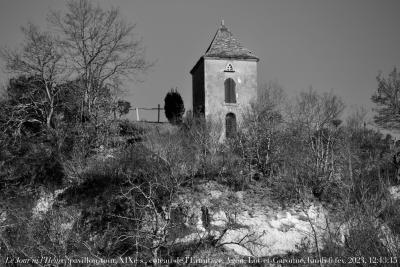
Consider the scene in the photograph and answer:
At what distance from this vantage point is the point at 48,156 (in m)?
22.0

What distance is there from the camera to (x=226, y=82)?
29844 millimetres

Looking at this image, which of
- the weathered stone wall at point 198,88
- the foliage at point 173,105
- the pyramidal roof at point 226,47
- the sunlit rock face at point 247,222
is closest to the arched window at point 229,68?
the pyramidal roof at point 226,47

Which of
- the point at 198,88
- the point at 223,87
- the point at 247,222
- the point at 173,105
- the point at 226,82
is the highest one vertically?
the point at 226,82

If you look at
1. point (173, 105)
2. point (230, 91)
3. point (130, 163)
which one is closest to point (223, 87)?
point (230, 91)


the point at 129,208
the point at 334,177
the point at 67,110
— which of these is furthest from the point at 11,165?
the point at 334,177

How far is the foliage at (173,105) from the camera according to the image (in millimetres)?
31094

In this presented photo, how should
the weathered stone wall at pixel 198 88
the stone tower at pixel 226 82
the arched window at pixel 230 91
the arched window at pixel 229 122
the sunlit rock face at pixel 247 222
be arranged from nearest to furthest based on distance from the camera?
the sunlit rock face at pixel 247 222, the arched window at pixel 229 122, the stone tower at pixel 226 82, the arched window at pixel 230 91, the weathered stone wall at pixel 198 88

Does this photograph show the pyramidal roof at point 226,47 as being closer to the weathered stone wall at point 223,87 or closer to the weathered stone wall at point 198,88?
the weathered stone wall at point 223,87

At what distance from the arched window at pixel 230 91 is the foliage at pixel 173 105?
138 inches

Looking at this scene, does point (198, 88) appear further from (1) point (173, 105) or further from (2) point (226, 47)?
(2) point (226, 47)

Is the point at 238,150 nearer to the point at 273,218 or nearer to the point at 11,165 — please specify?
the point at 273,218

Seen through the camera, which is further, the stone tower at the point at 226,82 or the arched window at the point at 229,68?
the arched window at the point at 229,68

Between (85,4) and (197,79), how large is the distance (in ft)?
30.7

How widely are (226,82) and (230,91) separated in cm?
70
